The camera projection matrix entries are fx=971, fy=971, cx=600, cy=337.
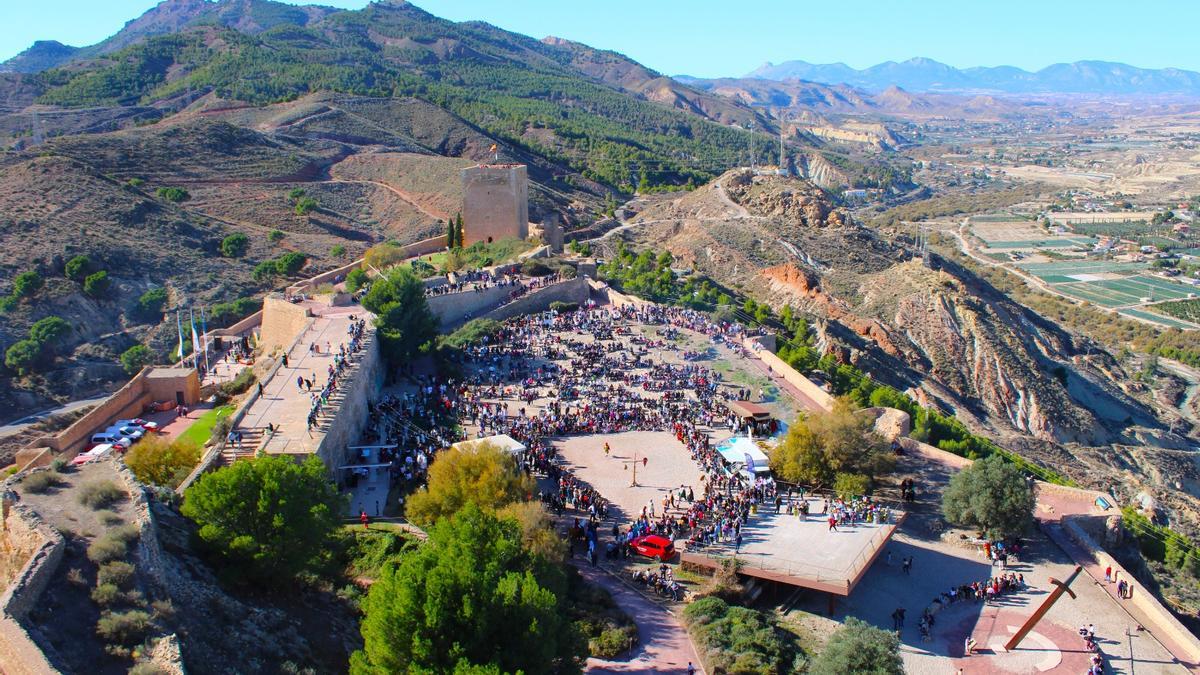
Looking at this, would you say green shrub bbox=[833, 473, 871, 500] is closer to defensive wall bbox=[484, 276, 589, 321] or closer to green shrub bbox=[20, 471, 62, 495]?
green shrub bbox=[20, 471, 62, 495]

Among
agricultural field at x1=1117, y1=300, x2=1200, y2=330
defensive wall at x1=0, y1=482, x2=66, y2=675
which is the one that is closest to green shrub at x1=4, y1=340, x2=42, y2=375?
defensive wall at x1=0, y1=482, x2=66, y2=675

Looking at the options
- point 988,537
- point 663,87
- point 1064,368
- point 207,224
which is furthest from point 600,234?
point 663,87

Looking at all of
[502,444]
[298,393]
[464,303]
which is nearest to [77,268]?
[464,303]

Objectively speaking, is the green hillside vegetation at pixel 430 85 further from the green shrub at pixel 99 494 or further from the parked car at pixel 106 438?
the green shrub at pixel 99 494

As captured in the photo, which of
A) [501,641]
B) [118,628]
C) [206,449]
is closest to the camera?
[118,628]

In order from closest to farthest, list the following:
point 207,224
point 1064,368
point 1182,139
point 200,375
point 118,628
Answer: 1. point 118,628
2. point 200,375
3. point 1064,368
4. point 207,224
5. point 1182,139

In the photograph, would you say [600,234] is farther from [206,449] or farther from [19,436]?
[206,449]

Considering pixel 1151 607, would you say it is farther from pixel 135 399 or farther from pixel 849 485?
pixel 135 399
